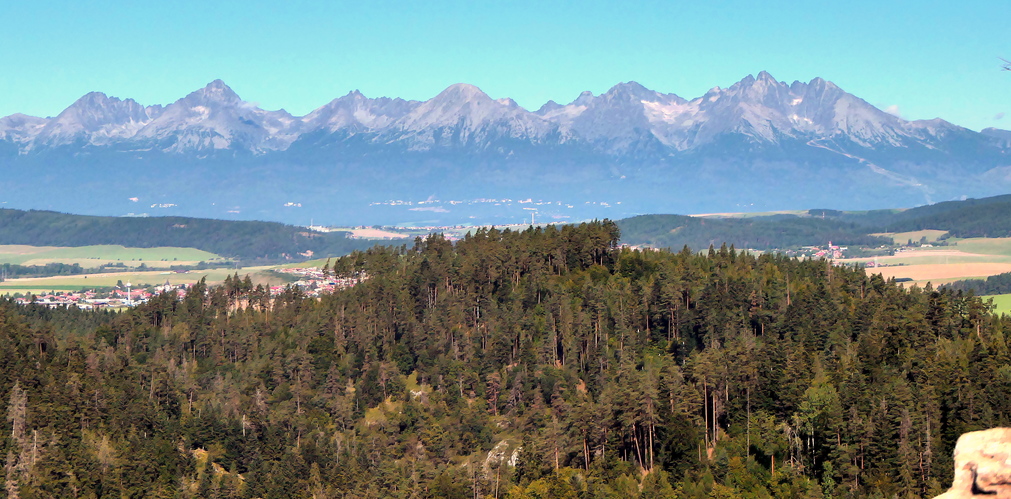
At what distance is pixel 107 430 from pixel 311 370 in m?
34.9

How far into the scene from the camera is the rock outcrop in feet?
84.0

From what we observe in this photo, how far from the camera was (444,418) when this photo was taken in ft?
557

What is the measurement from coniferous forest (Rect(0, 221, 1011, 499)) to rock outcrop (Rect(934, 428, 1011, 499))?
93401 mm

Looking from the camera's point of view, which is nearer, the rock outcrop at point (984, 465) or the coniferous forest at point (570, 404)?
the rock outcrop at point (984, 465)

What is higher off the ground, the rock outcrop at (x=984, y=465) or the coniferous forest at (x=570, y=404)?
the rock outcrop at (x=984, y=465)

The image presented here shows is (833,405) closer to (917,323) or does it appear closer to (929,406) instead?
(929,406)

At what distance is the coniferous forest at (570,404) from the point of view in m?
126

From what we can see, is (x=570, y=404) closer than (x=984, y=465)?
No

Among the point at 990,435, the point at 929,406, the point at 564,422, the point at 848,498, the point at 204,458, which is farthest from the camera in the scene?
the point at 204,458

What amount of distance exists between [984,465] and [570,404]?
133 meters

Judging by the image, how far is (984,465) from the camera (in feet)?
84.8

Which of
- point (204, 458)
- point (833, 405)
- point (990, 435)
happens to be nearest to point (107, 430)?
point (204, 458)

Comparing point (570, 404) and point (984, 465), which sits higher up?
point (984, 465)

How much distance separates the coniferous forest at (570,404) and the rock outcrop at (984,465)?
306ft
